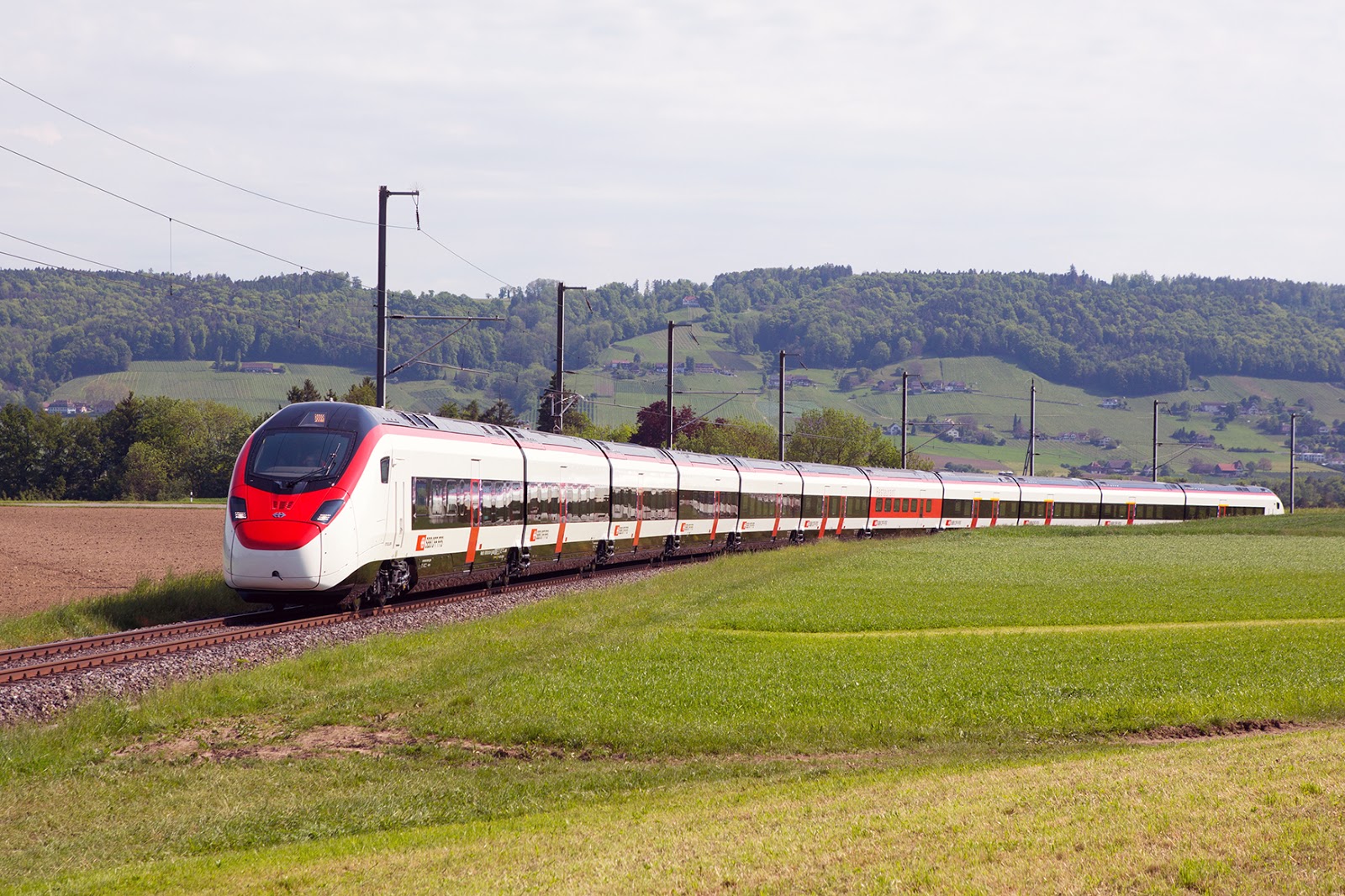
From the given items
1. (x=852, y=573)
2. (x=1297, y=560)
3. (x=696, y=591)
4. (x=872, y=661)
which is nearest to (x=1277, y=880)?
(x=872, y=661)

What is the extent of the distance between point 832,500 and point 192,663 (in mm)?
46887

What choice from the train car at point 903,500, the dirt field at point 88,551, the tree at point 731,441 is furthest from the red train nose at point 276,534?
the tree at point 731,441

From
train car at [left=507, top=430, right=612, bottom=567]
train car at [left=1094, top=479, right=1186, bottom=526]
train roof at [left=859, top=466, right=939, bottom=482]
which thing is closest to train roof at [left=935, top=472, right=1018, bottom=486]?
train roof at [left=859, top=466, right=939, bottom=482]

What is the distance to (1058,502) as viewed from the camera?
274 ft

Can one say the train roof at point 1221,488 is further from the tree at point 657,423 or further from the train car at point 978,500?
the tree at point 657,423

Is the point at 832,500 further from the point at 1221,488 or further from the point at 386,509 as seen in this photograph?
the point at 1221,488

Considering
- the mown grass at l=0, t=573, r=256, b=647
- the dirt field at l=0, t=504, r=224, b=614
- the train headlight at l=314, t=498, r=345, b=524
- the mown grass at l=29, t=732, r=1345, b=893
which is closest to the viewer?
the mown grass at l=29, t=732, r=1345, b=893

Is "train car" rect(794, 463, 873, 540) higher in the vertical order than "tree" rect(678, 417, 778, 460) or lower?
lower

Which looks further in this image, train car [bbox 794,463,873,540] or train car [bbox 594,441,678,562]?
train car [bbox 794,463,873,540]

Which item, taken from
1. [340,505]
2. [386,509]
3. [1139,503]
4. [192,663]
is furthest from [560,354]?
[1139,503]

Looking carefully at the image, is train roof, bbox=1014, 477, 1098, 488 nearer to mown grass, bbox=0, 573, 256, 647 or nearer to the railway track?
the railway track

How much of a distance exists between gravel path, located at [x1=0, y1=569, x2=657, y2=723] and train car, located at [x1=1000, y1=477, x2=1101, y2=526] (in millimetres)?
57279

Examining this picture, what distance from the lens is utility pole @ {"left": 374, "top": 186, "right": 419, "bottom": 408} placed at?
35.2 metres

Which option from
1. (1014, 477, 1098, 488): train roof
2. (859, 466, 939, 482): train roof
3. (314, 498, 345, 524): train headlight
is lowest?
(1014, 477, 1098, 488): train roof
